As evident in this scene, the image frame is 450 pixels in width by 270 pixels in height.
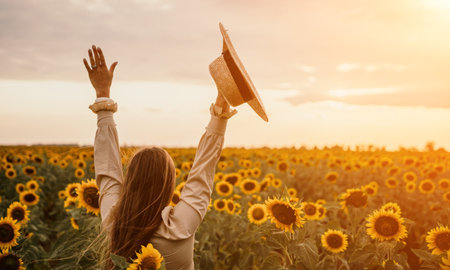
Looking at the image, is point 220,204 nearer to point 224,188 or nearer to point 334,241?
point 224,188

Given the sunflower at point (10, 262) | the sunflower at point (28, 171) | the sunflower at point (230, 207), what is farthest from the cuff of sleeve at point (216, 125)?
the sunflower at point (28, 171)

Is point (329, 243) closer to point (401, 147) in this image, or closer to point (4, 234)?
point (4, 234)

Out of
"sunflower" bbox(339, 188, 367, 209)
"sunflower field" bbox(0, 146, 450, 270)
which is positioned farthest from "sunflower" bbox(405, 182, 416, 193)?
"sunflower" bbox(339, 188, 367, 209)

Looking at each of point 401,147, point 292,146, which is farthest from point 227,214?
point 292,146

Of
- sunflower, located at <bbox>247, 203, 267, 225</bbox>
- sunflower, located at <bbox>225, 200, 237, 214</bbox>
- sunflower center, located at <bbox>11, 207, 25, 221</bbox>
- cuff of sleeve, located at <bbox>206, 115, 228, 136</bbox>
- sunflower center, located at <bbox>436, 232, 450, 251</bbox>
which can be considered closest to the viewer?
cuff of sleeve, located at <bbox>206, 115, 228, 136</bbox>

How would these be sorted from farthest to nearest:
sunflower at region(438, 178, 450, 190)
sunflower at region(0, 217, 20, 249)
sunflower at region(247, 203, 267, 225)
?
sunflower at region(438, 178, 450, 190) → sunflower at region(247, 203, 267, 225) → sunflower at region(0, 217, 20, 249)

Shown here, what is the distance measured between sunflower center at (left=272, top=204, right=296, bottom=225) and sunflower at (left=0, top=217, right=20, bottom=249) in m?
2.47

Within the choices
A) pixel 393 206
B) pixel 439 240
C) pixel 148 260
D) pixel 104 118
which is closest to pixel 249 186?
pixel 393 206

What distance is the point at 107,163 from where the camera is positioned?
116 inches

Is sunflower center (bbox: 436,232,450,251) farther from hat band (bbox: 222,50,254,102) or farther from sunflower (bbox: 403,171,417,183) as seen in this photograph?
sunflower (bbox: 403,171,417,183)

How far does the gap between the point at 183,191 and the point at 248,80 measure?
81 cm

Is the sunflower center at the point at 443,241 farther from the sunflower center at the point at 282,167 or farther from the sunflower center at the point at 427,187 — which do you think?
the sunflower center at the point at 282,167

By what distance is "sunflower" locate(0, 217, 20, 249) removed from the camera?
13.5ft

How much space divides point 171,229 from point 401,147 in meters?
21.4
